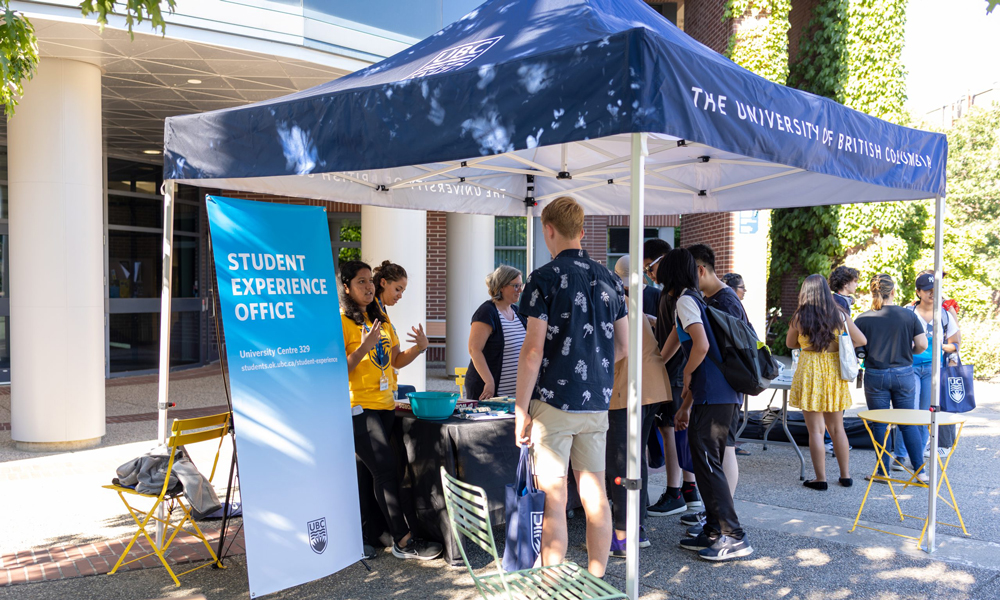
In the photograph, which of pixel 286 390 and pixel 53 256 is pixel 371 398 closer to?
pixel 286 390

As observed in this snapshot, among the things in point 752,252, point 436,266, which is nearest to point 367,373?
point 752,252

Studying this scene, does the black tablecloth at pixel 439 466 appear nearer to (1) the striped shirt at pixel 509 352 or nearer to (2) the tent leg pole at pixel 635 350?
(1) the striped shirt at pixel 509 352

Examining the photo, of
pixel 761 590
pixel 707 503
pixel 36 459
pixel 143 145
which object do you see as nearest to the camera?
pixel 761 590

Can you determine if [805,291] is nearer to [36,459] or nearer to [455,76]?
[455,76]

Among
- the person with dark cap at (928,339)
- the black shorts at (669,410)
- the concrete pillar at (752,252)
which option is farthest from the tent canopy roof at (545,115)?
the concrete pillar at (752,252)

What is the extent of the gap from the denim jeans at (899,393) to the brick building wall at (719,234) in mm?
5763

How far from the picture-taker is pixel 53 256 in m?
6.96

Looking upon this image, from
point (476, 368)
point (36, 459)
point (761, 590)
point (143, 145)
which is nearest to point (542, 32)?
point (476, 368)

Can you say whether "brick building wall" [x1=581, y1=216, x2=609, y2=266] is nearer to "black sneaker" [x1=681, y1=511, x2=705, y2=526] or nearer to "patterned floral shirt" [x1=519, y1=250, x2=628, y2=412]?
"black sneaker" [x1=681, y1=511, x2=705, y2=526]

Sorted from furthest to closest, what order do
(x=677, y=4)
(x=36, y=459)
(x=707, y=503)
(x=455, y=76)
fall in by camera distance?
(x=677, y=4), (x=36, y=459), (x=707, y=503), (x=455, y=76)

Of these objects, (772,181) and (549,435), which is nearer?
(549,435)

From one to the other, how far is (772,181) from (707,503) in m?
2.67

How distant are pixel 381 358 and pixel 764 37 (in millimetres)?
10956

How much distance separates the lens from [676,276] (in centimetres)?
→ 434
